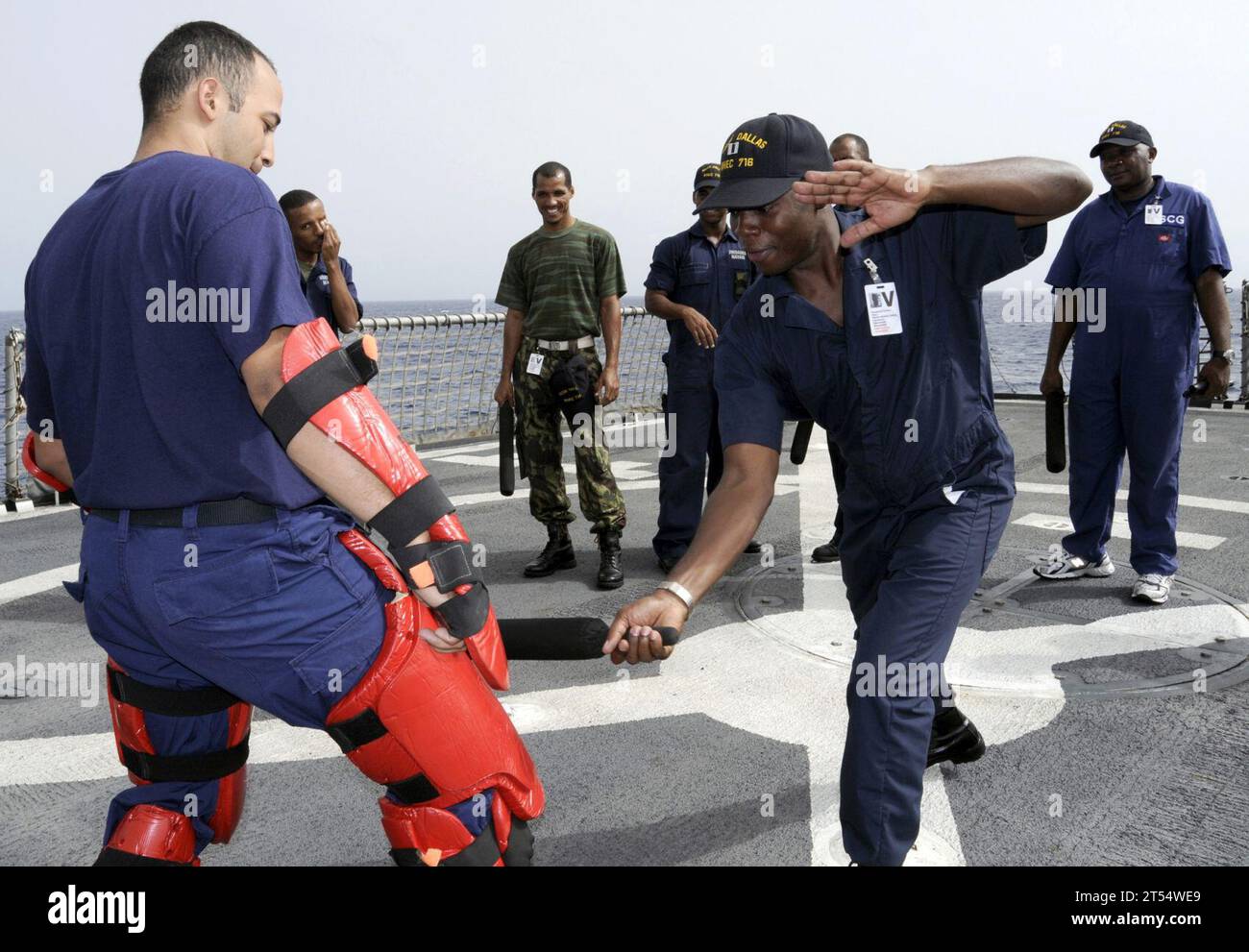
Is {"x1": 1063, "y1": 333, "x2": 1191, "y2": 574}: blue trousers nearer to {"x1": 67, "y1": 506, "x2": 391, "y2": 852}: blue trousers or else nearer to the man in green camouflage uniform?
the man in green camouflage uniform

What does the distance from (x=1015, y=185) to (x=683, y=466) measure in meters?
3.60

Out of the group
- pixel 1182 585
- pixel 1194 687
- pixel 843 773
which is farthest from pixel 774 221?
pixel 1182 585

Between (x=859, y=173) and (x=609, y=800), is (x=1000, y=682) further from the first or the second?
(x=859, y=173)

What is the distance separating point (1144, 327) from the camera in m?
5.24

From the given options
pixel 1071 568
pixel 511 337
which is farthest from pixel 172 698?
pixel 1071 568

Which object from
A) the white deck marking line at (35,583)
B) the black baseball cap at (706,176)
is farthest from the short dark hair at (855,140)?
the white deck marking line at (35,583)

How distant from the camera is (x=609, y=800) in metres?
3.25

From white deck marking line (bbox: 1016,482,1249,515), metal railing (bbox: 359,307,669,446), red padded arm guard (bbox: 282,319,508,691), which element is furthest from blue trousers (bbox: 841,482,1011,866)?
metal railing (bbox: 359,307,669,446)

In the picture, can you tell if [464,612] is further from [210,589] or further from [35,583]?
[35,583]

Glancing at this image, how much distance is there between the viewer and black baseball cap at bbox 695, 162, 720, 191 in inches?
233

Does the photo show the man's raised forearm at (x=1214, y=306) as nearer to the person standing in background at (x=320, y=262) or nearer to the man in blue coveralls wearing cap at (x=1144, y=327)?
the man in blue coveralls wearing cap at (x=1144, y=327)

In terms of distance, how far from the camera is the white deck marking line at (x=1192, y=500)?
7371 millimetres

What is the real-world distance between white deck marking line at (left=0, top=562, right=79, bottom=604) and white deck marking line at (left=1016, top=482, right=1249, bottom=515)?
20.2 ft
